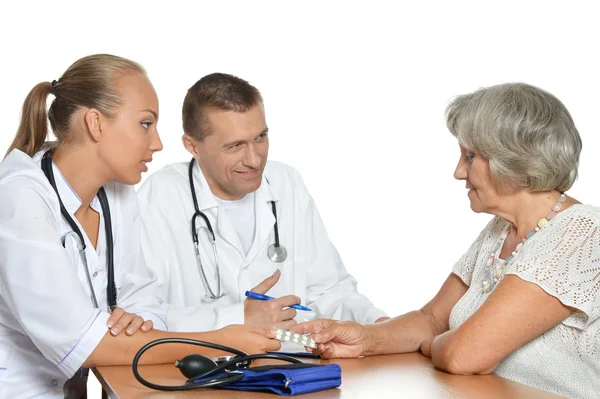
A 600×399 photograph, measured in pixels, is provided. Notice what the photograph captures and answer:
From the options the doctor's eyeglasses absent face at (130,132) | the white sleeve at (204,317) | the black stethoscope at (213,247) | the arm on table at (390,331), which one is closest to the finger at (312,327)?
the arm on table at (390,331)

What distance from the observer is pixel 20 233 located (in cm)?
194

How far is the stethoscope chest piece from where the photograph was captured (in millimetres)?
3029

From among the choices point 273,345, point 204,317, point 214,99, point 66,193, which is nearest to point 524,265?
point 273,345

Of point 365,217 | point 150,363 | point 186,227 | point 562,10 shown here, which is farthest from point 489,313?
point 562,10

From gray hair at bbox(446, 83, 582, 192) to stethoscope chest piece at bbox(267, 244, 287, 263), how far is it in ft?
3.78

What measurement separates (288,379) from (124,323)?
0.50m

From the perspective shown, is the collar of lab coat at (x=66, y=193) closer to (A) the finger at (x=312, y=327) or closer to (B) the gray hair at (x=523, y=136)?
(A) the finger at (x=312, y=327)

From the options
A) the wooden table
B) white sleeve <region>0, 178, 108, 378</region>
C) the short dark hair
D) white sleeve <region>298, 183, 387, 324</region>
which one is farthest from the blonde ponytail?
white sleeve <region>298, 183, 387, 324</region>

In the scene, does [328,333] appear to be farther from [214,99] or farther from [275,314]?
[214,99]

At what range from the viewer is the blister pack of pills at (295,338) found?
202cm

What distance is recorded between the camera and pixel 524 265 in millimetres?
1902

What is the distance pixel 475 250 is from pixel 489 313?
0.41 metres

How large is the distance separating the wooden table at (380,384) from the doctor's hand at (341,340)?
6 centimetres

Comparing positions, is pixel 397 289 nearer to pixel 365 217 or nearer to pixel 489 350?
pixel 365 217
